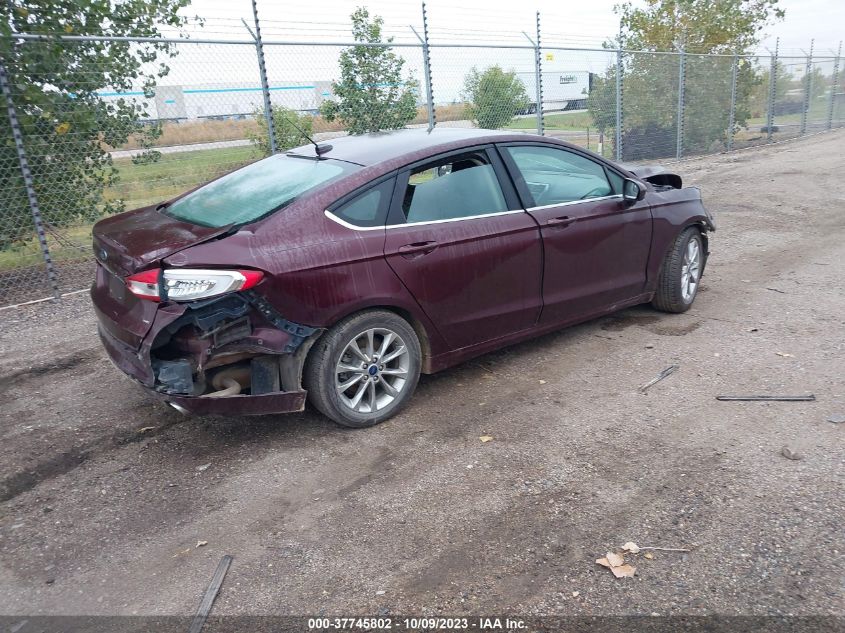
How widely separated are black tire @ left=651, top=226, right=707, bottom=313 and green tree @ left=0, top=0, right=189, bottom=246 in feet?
18.6

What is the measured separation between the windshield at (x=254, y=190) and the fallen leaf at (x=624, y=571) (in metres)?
2.55

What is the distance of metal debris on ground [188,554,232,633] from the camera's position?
2.64m

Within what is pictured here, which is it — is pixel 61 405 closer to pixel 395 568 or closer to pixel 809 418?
pixel 395 568

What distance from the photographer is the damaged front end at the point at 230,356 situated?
355cm

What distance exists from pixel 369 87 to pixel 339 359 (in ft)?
22.8

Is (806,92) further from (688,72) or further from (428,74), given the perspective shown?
(428,74)

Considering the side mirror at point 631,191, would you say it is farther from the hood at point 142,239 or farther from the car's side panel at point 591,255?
the hood at point 142,239

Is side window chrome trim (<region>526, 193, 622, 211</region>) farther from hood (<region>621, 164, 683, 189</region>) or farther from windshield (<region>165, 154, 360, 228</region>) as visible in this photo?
windshield (<region>165, 154, 360, 228</region>)

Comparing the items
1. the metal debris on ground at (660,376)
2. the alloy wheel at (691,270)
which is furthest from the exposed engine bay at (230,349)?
the alloy wheel at (691,270)

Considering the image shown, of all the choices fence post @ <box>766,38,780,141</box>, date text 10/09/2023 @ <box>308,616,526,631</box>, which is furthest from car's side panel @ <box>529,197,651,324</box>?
fence post @ <box>766,38,780,141</box>

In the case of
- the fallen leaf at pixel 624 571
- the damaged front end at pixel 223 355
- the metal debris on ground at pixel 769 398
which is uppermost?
the damaged front end at pixel 223 355

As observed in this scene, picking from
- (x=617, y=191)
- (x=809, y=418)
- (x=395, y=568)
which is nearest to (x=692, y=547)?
(x=395, y=568)

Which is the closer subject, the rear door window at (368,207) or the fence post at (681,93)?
the rear door window at (368,207)

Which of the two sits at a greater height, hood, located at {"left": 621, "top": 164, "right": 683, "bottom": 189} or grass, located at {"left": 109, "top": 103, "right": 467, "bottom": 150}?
grass, located at {"left": 109, "top": 103, "right": 467, "bottom": 150}
